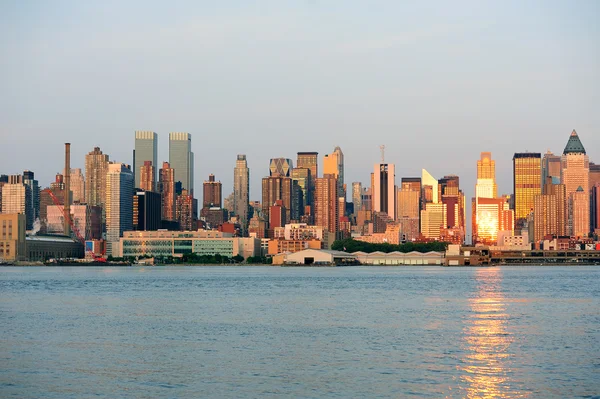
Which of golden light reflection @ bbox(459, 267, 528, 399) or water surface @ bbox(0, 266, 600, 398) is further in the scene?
water surface @ bbox(0, 266, 600, 398)

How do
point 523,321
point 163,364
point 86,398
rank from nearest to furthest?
point 86,398
point 163,364
point 523,321

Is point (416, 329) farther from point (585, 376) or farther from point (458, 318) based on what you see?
point (585, 376)

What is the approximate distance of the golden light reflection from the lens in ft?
108

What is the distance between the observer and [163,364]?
130ft

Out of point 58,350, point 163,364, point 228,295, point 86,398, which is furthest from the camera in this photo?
point 228,295

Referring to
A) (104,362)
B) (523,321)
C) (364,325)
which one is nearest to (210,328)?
(364,325)

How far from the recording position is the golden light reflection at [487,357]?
32.8 metres

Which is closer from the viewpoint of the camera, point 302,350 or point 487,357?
point 487,357

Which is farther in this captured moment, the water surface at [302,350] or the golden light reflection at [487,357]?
the water surface at [302,350]

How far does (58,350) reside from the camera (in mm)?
44344

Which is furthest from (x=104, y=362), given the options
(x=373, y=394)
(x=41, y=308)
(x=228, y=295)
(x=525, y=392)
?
(x=228, y=295)

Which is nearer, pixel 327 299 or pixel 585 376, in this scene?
pixel 585 376

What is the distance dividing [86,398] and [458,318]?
33.9m

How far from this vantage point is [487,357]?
1608 inches
